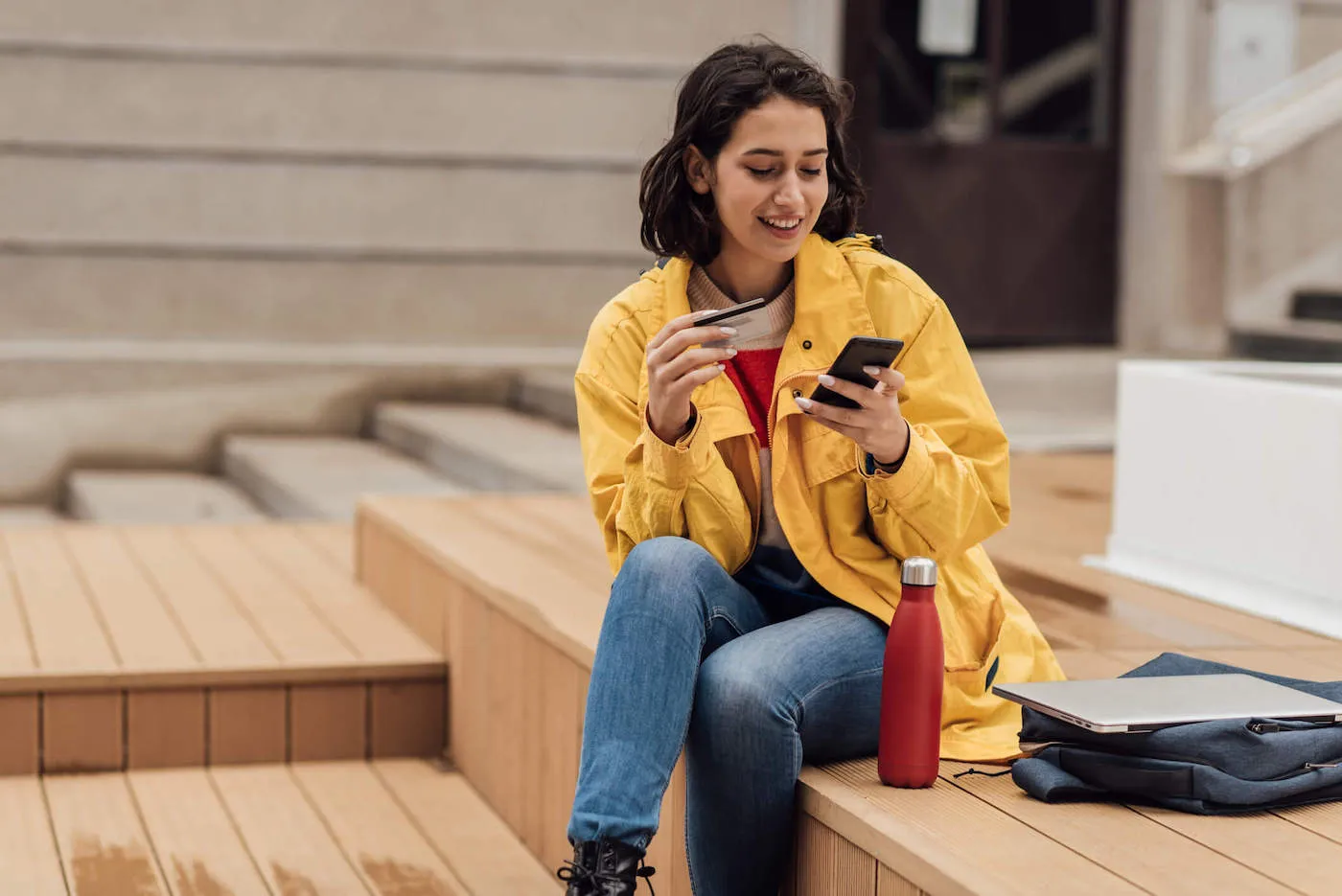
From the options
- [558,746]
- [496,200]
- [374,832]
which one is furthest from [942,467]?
[496,200]

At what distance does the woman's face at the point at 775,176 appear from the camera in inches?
79.7

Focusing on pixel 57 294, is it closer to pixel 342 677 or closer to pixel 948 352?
pixel 342 677

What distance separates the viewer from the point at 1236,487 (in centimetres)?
316

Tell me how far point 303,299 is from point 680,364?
4.45 meters

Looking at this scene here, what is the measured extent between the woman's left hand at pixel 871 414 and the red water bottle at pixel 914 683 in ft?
0.42

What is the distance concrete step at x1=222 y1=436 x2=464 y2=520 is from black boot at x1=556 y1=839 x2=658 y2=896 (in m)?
2.89

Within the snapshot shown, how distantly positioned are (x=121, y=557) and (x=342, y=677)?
3.53 ft

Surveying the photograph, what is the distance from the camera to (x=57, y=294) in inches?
233

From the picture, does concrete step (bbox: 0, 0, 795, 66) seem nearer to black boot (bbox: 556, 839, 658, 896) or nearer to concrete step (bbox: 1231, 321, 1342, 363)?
concrete step (bbox: 1231, 321, 1342, 363)

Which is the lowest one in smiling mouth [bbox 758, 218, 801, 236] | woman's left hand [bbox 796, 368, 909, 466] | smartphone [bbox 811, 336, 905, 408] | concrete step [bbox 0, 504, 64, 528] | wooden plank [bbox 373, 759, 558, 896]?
wooden plank [bbox 373, 759, 558, 896]

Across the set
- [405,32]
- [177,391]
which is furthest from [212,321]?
[405,32]

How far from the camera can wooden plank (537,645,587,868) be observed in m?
2.62

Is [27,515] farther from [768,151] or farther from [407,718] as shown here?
[768,151]

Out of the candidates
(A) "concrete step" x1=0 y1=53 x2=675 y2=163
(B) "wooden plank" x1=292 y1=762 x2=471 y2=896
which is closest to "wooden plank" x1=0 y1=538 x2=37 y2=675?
(B) "wooden plank" x1=292 y1=762 x2=471 y2=896
